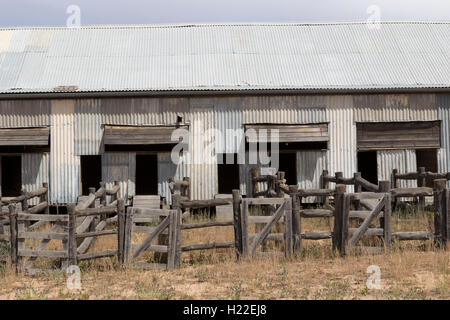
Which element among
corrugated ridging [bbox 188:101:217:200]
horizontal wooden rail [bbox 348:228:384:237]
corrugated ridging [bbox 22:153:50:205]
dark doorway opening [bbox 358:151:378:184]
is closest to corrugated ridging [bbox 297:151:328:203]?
corrugated ridging [bbox 188:101:217:200]

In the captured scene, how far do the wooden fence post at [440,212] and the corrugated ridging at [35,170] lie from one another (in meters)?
13.0

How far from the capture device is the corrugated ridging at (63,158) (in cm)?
1800

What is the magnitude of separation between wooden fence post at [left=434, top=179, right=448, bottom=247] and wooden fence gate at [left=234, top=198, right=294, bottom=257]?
3.06m

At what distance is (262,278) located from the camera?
869 centimetres

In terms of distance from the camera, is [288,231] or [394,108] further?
[394,108]

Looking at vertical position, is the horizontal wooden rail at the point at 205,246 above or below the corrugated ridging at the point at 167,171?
below

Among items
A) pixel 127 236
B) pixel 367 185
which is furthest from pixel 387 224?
pixel 127 236

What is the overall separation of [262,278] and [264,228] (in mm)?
1541

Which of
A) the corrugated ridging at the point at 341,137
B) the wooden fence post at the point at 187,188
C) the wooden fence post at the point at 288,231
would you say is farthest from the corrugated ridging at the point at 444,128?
the wooden fence post at the point at 288,231

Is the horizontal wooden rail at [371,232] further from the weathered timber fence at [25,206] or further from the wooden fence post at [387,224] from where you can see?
the weathered timber fence at [25,206]

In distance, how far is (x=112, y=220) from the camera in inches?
517

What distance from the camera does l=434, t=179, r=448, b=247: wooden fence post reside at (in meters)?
10.5

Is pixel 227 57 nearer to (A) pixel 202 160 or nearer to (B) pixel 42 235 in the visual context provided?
(A) pixel 202 160

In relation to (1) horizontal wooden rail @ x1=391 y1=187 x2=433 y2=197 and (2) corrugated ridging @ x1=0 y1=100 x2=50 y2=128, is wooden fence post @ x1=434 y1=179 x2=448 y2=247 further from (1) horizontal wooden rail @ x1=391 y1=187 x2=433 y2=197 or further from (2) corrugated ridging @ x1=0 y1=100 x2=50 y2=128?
(2) corrugated ridging @ x1=0 y1=100 x2=50 y2=128
